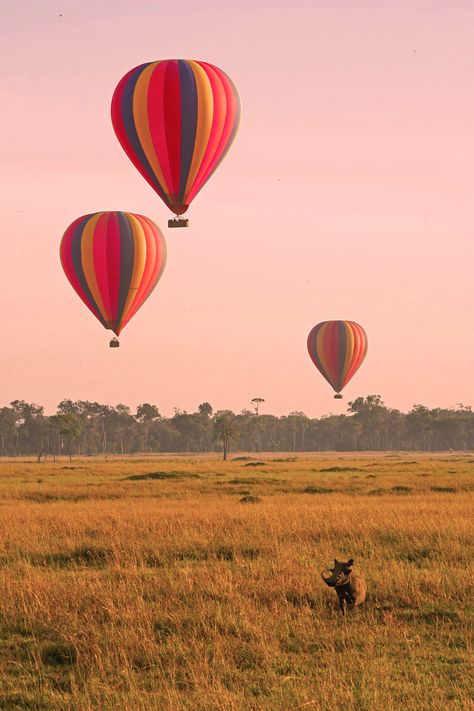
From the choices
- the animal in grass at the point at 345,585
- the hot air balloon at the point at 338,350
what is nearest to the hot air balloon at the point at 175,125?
the animal in grass at the point at 345,585

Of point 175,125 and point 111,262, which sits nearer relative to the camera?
point 175,125

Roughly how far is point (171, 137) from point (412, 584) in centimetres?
2802

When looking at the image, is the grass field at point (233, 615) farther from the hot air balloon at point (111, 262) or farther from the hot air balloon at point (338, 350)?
the hot air balloon at point (338, 350)

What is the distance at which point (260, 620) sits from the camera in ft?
42.3

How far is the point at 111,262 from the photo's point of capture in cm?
4434

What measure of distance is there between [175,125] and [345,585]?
2923 cm

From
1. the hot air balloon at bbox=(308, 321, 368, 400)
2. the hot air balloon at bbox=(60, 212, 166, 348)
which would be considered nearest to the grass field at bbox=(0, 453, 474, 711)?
the hot air balloon at bbox=(60, 212, 166, 348)

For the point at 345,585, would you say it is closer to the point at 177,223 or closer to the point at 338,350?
the point at 177,223

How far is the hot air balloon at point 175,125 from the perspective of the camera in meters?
39.4

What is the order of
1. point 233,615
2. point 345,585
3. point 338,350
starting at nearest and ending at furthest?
point 233,615 < point 345,585 < point 338,350

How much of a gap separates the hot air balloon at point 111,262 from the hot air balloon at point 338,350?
35588 mm

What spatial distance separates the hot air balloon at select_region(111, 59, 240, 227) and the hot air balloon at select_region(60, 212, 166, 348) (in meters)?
5.19

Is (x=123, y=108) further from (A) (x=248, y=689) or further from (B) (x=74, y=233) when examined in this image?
(A) (x=248, y=689)

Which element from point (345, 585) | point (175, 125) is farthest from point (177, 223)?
point (345, 585)
